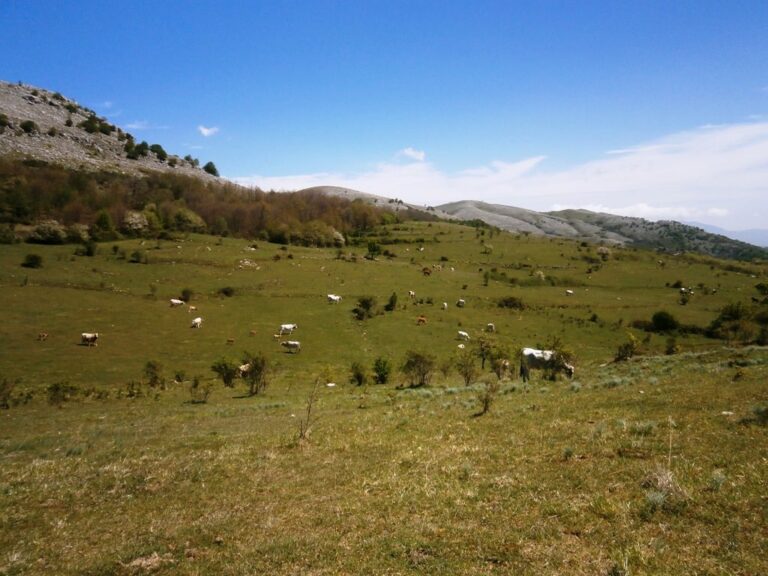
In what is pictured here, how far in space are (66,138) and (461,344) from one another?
6201 inches

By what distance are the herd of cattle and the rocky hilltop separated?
10402 cm

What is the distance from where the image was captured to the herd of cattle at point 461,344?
1173 inches

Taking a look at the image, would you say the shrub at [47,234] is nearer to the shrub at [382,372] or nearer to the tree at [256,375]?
the tree at [256,375]

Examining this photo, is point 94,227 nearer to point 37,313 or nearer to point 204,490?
point 37,313

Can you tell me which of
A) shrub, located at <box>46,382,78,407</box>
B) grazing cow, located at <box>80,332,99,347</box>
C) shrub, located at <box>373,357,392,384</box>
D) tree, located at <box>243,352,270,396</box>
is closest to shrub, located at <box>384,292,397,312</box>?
shrub, located at <box>373,357,392,384</box>

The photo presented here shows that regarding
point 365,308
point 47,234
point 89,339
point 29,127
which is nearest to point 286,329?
point 365,308

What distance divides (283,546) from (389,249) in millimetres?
108181

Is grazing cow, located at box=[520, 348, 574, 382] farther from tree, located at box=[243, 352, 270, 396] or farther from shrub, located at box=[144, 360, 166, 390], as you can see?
shrub, located at box=[144, 360, 166, 390]

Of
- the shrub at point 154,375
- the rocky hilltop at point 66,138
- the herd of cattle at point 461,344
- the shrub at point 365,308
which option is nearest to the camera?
the herd of cattle at point 461,344

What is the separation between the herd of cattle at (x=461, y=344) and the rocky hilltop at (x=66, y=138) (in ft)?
341

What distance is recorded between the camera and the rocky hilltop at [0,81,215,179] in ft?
408

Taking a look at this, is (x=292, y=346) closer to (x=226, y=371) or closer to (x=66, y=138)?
(x=226, y=371)

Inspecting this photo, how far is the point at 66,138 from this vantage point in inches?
5546

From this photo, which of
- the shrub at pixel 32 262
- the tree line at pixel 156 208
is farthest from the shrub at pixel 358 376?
the tree line at pixel 156 208
